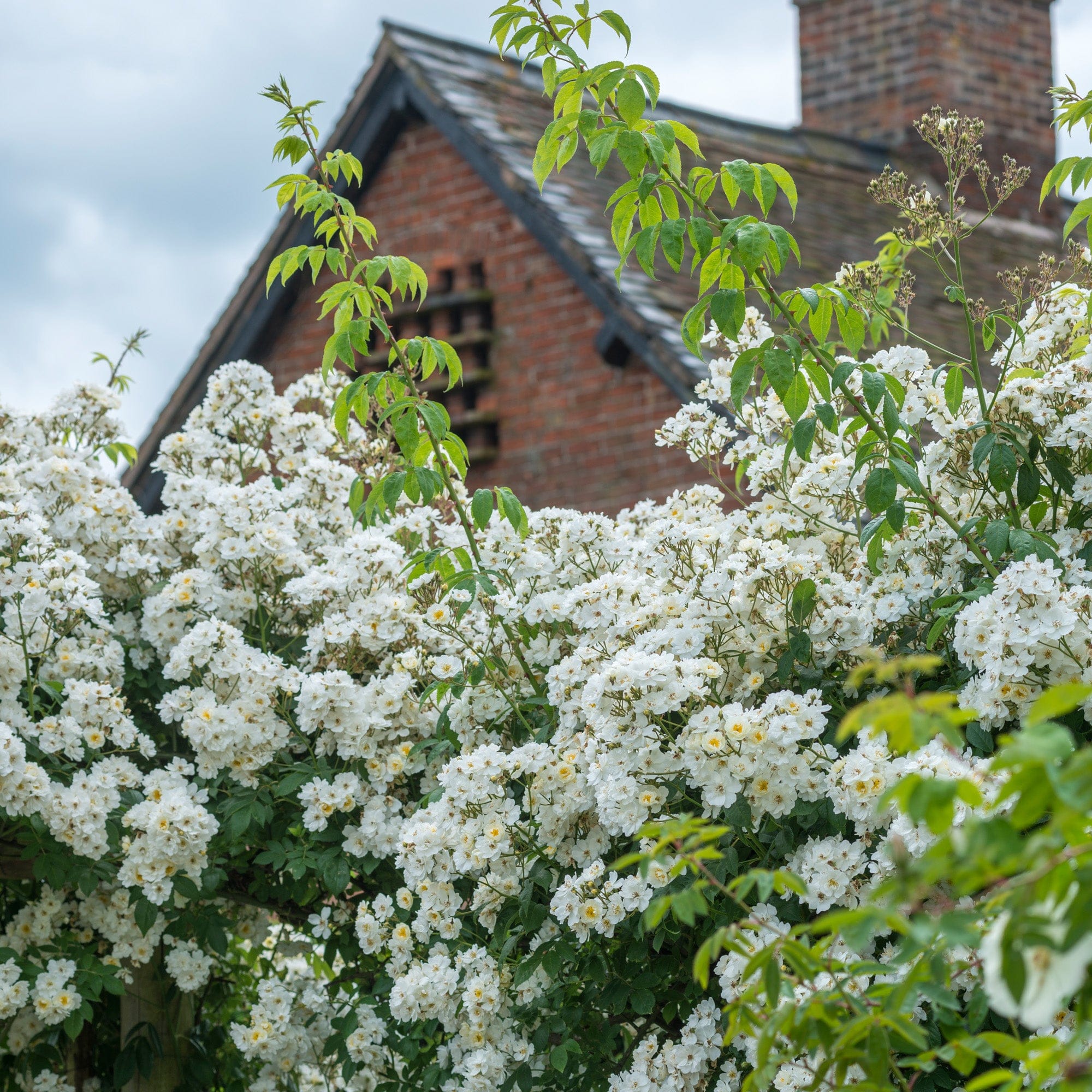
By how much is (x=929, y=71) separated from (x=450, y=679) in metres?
11.7

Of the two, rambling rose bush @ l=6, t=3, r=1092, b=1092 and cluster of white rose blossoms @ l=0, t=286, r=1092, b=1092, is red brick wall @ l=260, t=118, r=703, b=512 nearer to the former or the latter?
cluster of white rose blossoms @ l=0, t=286, r=1092, b=1092

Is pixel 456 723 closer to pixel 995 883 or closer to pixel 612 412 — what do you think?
pixel 995 883

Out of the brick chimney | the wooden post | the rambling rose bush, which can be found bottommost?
the wooden post

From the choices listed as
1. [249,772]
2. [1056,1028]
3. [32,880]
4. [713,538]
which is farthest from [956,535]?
[32,880]

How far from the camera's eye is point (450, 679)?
3.31 m

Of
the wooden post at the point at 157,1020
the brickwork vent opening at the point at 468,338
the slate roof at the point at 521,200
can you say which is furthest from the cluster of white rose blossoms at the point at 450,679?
the brickwork vent opening at the point at 468,338

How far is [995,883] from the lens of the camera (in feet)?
6.16

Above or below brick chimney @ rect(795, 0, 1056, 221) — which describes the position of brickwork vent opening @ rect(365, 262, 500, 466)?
below

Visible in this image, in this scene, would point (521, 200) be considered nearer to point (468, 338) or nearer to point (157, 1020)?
point (468, 338)

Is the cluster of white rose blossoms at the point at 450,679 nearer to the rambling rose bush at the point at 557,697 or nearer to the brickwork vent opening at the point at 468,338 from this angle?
the rambling rose bush at the point at 557,697

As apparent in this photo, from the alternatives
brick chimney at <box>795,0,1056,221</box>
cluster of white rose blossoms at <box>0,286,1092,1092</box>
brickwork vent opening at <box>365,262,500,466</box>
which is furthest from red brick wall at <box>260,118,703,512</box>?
brick chimney at <box>795,0,1056,221</box>

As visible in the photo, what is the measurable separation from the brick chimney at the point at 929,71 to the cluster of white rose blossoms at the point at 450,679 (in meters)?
10.6

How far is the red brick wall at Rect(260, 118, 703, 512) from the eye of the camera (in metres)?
8.37

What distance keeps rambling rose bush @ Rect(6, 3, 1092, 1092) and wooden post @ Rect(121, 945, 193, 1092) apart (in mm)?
15
